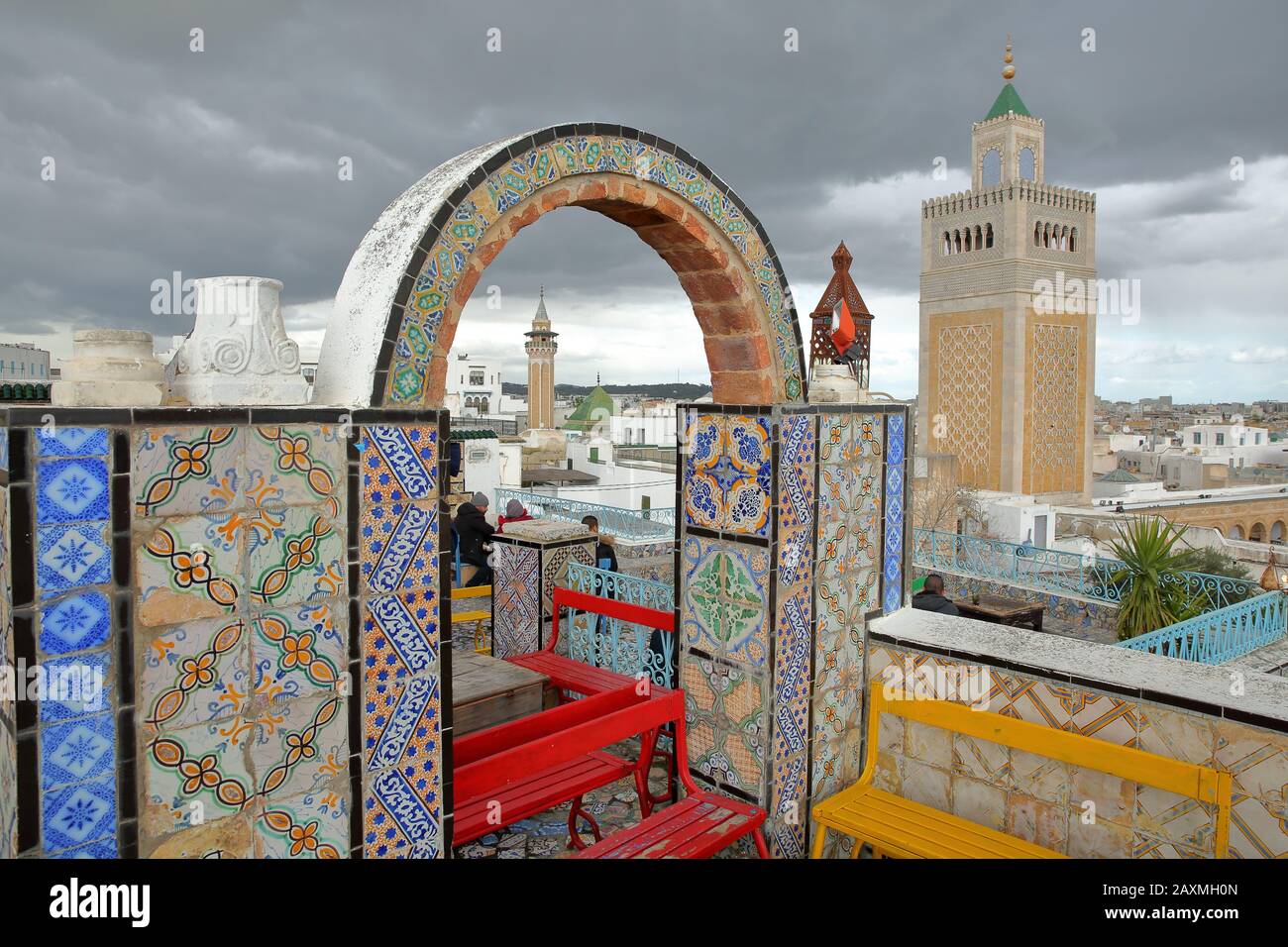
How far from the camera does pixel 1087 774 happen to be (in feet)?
10.5

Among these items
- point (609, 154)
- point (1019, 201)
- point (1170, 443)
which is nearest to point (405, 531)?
point (609, 154)

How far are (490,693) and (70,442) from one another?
229cm

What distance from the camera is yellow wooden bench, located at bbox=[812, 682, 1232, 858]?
2.92 meters

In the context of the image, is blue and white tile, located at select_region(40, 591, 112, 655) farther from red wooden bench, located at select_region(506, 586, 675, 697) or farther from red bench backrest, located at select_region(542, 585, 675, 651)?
red bench backrest, located at select_region(542, 585, 675, 651)

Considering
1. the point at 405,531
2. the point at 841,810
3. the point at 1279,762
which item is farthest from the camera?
the point at 841,810

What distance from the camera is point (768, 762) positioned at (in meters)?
3.66

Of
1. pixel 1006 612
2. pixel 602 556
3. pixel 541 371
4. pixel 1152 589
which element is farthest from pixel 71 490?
pixel 541 371

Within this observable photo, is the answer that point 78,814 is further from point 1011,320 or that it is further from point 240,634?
point 1011,320

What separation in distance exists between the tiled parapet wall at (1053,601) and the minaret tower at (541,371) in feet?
92.4

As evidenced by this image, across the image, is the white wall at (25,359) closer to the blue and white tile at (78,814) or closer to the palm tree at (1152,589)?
the blue and white tile at (78,814)

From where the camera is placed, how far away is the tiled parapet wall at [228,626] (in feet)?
6.63

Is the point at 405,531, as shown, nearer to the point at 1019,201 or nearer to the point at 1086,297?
the point at 1019,201
